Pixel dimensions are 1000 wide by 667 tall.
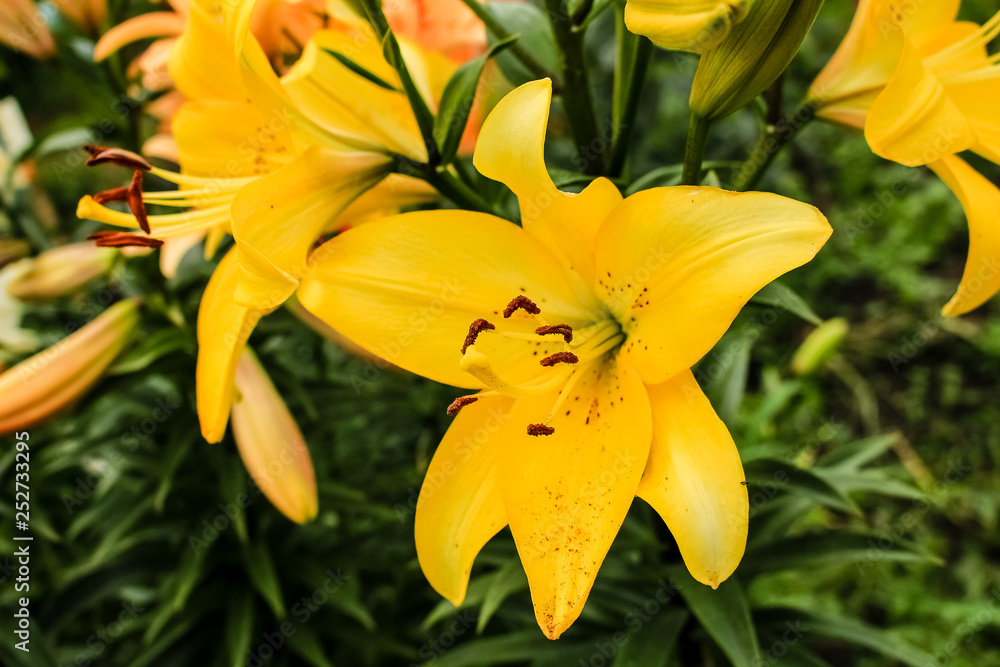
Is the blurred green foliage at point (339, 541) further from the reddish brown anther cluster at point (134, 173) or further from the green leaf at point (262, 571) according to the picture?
the reddish brown anther cluster at point (134, 173)

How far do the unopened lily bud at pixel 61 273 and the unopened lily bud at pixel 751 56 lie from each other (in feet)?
2.47

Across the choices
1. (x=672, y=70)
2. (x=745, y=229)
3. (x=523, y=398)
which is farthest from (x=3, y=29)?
(x=672, y=70)

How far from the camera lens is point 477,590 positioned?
0.86 metres

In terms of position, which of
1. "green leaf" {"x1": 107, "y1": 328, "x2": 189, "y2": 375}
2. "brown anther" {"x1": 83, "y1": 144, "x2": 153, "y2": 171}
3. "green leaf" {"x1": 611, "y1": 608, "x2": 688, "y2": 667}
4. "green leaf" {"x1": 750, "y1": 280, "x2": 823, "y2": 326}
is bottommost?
"green leaf" {"x1": 611, "y1": 608, "x2": 688, "y2": 667}

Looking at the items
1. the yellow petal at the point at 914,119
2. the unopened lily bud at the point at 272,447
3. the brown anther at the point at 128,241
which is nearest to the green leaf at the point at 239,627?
the unopened lily bud at the point at 272,447

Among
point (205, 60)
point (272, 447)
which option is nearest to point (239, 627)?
point (272, 447)

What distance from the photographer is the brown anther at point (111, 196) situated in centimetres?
64

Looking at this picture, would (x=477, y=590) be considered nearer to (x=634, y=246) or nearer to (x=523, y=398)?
(x=523, y=398)

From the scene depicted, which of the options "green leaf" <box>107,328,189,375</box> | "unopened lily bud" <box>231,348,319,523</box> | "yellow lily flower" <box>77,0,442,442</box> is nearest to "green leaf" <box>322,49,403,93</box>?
"yellow lily flower" <box>77,0,442,442</box>

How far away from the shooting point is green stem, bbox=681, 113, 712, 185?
1.69 ft

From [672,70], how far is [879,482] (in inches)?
48.4

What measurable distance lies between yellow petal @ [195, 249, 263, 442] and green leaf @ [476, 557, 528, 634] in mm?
345

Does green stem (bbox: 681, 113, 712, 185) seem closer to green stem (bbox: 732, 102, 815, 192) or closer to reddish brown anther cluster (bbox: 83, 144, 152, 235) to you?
green stem (bbox: 732, 102, 815, 192)

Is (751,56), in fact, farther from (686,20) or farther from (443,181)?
(443,181)
